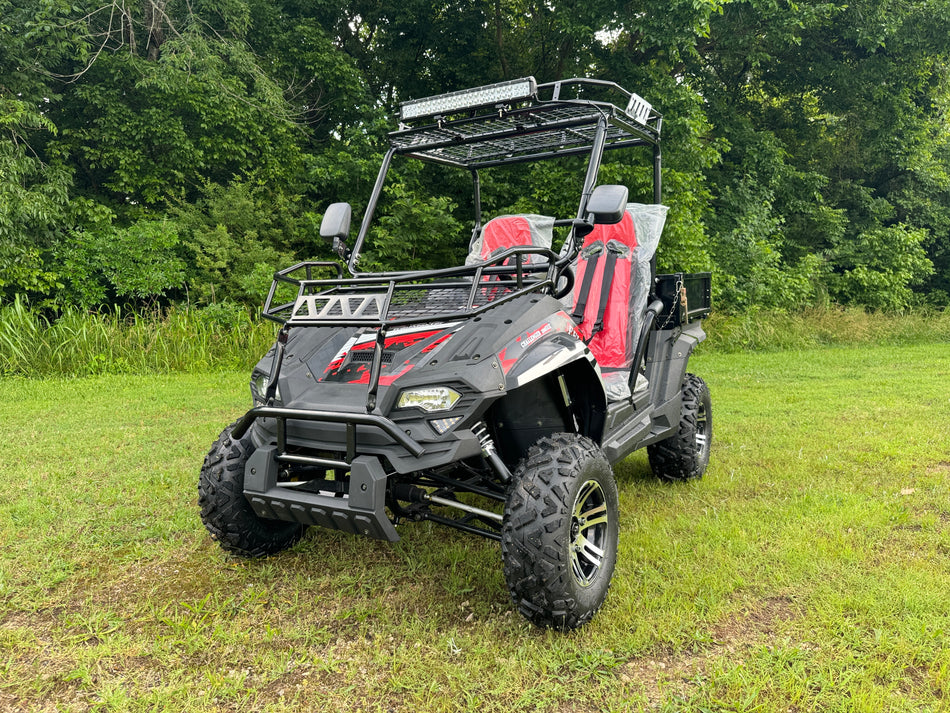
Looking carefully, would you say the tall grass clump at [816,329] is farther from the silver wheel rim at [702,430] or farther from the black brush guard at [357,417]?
the black brush guard at [357,417]

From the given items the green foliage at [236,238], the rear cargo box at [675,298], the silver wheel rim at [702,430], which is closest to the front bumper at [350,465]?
the rear cargo box at [675,298]

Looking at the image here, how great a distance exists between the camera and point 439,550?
10.7ft

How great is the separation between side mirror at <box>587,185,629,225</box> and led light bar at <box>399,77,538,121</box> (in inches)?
21.9

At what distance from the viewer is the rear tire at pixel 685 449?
417 centimetres

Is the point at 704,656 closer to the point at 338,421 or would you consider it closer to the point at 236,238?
the point at 338,421

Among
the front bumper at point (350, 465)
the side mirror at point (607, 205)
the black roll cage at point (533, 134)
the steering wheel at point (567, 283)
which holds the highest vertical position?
the black roll cage at point (533, 134)

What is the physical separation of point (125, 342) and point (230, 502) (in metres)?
6.66

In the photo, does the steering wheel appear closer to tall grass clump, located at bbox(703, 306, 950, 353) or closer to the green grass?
the green grass

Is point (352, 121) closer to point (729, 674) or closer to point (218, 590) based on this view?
point (218, 590)

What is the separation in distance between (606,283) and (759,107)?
13731 mm

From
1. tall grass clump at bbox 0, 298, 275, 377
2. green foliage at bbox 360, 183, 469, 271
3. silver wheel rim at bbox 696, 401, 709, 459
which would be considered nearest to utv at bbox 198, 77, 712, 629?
silver wheel rim at bbox 696, 401, 709, 459

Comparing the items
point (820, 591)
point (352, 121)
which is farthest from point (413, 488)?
point (352, 121)

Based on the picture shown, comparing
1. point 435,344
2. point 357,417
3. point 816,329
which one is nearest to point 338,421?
point 357,417

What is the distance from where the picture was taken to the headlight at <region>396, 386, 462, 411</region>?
2.40 meters
